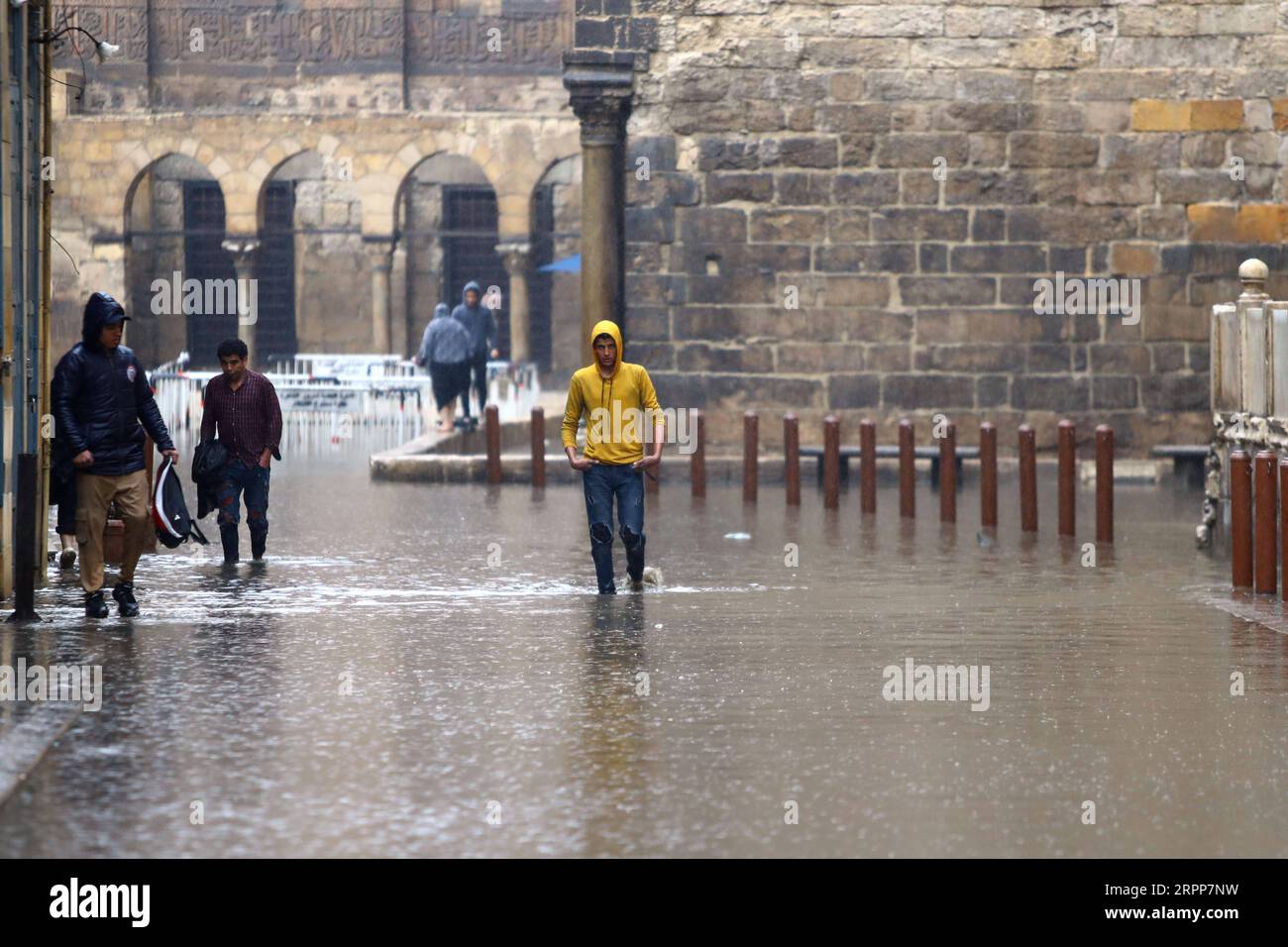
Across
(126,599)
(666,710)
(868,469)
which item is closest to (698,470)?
(868,469)

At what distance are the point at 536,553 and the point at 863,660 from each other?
464 centimetres

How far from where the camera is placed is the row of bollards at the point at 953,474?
472 inches

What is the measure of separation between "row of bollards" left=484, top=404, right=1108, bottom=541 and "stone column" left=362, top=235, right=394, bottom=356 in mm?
18071

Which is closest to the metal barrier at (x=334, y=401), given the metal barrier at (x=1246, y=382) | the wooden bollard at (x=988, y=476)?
the wooden bollard at (x=988, y=476)

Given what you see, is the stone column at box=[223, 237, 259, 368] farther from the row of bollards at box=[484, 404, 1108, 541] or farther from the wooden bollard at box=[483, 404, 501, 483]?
the row of bollards at box=[484, 404, 1108, 541]

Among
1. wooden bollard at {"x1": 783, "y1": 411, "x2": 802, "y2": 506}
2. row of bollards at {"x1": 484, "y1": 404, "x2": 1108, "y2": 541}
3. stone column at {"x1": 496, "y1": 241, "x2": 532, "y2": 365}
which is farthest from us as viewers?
stone column at {"x1": 496, "y1": 241, "x2": 532, "y2": 365}

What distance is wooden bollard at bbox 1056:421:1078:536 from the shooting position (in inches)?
595

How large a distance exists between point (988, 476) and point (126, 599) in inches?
278

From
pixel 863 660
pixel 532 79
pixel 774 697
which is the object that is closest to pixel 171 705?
pixel 774 697

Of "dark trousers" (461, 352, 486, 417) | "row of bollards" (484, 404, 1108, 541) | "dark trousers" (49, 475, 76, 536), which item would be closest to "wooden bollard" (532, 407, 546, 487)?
"row of bollards" (484, 404, 1108, 541)

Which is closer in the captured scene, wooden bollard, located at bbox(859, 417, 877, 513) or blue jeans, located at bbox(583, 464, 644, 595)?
blue jeans, located at bbox(583, 464, 644, 595)

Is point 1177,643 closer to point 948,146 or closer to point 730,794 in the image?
point 730,794

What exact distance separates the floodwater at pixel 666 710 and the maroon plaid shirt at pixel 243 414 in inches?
28.6

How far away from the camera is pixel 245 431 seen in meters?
13.4
